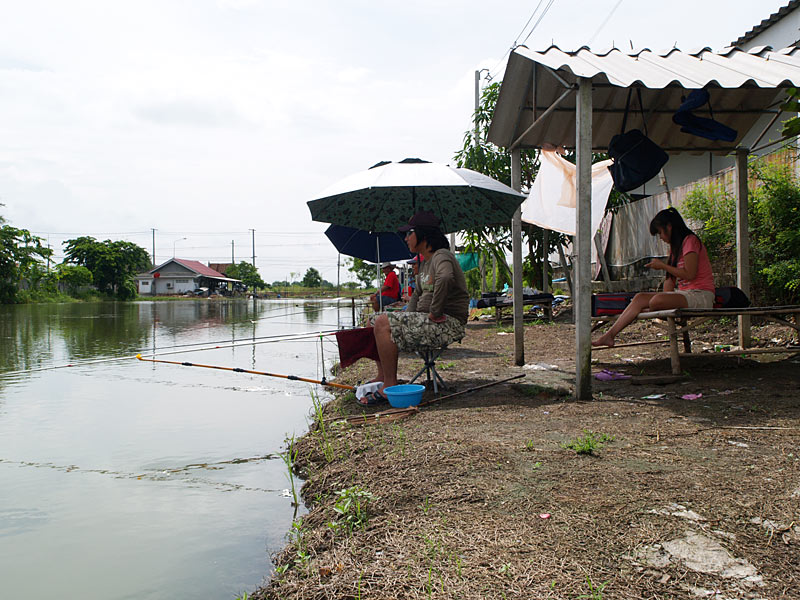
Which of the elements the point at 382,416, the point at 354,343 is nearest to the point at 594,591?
the point at 382,416

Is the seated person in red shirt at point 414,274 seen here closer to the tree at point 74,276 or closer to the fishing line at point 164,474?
the fishing line at point 164,474

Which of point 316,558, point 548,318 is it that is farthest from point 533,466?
point 548,318

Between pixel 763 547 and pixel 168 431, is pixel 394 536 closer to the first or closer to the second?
pixel 763 547

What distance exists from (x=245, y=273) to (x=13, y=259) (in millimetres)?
47762

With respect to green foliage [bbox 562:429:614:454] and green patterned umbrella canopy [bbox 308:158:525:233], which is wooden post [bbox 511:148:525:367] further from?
green foliage [bbox 562:429:614:454]

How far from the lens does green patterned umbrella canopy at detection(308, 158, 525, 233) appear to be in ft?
17.1

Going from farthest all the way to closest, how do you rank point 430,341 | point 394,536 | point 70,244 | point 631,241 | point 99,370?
1. point 70,244
2. point 631,241
3. point 99,370
4. point 430,341
5. point 394,536

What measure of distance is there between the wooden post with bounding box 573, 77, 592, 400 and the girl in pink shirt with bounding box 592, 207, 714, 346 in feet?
2.38

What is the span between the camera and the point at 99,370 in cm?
881

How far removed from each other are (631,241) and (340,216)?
7.00 m

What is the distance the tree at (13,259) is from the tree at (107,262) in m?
14.0

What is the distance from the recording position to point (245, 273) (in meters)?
85.3

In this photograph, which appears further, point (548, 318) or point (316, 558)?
point (548, 318)

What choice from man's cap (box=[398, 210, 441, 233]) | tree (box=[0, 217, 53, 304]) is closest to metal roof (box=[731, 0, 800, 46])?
man's cap (box=[398, 210, 441, 233])
